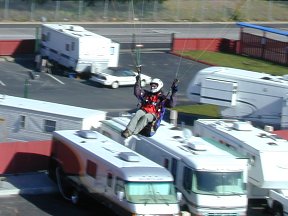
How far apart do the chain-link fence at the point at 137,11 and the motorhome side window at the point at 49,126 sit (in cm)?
3892

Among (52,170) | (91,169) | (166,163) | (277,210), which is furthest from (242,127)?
(52,170)

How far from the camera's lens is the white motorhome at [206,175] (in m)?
25.9

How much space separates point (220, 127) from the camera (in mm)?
31125

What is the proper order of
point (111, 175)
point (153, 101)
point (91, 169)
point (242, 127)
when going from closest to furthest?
point (153, 101) < point (111, 175) < point (91, 169) < point (242, 127)

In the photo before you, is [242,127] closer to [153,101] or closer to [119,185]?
[119,185]

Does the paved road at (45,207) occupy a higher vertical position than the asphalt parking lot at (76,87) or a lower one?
lower

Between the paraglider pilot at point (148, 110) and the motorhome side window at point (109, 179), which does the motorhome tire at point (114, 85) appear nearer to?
the motorhome side window at point (109, 179)

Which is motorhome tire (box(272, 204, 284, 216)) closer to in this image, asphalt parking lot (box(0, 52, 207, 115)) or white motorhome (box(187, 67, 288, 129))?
white motorhome (box(187, 67, 288, 129))

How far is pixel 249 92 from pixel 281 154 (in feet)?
46.3

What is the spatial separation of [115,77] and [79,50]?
341 cm

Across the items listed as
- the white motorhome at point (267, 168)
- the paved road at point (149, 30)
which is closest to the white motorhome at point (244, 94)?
the white motorhome at point (267, 168)

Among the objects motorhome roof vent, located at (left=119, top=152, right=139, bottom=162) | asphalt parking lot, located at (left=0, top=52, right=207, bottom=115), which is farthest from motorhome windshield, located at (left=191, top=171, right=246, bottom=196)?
asphalt parking lot, located at (left=0, top=52, right=207, bottom=115)

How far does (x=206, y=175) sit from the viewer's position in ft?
85.3

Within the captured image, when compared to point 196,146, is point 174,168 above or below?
below
